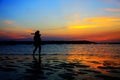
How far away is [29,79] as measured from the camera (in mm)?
7492

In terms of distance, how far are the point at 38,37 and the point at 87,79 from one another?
12848mm

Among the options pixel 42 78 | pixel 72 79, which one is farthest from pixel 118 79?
pixel 42 78

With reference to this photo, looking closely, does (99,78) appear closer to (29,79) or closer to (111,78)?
(111,78)

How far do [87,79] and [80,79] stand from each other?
0.84 ft

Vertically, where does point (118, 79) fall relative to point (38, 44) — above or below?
below

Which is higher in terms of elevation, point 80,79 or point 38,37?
point 38,37

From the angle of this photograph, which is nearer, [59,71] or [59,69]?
[59,71]

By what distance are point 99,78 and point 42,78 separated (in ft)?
7.01

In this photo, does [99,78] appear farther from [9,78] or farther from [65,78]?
[9,78]

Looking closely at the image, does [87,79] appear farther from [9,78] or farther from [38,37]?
[38,37]

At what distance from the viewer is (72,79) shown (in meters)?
7.61

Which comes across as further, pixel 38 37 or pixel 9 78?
pixel 38 37

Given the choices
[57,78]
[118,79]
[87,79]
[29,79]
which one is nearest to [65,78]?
[57,78]

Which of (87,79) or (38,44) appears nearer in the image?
(87,79)
